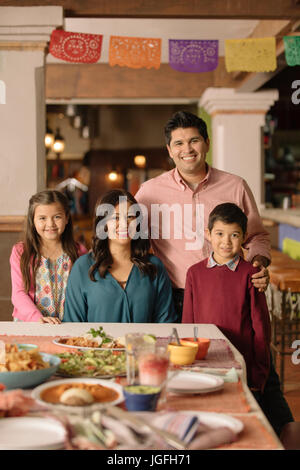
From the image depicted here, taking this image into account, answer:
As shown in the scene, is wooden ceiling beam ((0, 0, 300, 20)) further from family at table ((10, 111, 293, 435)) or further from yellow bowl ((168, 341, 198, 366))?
yellow bowl ((168, 341, 198, 366))

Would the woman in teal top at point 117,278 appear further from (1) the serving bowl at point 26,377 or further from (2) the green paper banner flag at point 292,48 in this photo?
(2) the green paper banner flag at point 292,48

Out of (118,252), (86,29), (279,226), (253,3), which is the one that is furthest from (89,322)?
(279,226)

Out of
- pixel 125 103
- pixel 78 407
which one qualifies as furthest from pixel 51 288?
pixel 125 103

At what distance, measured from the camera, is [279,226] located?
6.84 meters

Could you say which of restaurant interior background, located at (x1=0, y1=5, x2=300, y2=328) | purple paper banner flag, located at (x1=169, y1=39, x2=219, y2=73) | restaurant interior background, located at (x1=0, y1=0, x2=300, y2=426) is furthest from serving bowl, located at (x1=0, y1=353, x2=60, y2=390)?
purple paper banner flag, located at (x1=169, y1=39, x2=219, y2=73)

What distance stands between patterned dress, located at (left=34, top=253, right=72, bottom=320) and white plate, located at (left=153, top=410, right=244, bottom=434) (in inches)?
60.5

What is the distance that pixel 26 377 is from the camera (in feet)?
4.43

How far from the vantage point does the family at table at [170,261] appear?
220cm

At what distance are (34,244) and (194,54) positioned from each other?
304cm

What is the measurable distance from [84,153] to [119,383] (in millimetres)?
10330

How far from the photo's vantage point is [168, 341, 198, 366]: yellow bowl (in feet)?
5.11

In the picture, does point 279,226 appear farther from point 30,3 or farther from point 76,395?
point 76,395
